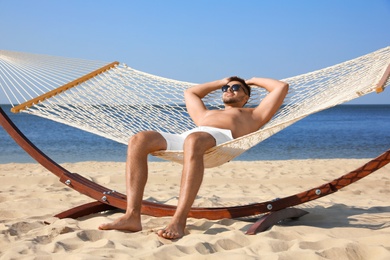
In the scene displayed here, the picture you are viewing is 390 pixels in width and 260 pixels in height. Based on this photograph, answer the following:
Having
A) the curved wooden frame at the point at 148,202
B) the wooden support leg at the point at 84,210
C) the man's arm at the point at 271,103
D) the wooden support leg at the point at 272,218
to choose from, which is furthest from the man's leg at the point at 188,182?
the wooden support leg at the point at 84,210

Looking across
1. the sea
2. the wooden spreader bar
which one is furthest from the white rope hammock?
the sea

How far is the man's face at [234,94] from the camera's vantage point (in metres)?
2.75

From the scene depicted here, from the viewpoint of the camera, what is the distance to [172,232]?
199cm

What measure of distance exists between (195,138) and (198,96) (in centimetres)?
81

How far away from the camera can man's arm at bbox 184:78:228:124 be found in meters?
2.79

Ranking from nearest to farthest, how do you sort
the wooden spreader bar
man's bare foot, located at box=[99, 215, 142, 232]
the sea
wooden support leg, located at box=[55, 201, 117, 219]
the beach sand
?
the beach sand < man's bare foot, located at box=[99, 215, 142, 232] < wooden support leg, located at box=[55, 201, 117, 219] < the wooden spreader bar < the sea

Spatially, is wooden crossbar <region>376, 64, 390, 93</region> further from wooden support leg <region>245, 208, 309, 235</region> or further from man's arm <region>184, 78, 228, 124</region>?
man's arm <region>184, 78, 228, 124</region>

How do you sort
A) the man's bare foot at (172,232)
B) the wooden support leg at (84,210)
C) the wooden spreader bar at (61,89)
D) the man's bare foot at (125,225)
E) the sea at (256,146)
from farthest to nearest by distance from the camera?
the sea at (256,146) < the wooden spreader bar at (61,89) < the wooden support leg at (84,210) < the man's bare foot at (125,225) < the man's bare foot at (172,232)

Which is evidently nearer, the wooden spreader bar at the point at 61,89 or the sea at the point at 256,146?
the wooden spreader bar at the point at 61,89

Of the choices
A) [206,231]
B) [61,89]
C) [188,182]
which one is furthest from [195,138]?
[61,89]

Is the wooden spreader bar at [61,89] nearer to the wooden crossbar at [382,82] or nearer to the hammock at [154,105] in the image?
the hammock at [154,105]

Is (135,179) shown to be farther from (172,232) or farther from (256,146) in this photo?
(256,146)

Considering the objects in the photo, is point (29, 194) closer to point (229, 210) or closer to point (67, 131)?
point (229, 210)

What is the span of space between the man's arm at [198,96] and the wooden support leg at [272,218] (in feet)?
2.24
